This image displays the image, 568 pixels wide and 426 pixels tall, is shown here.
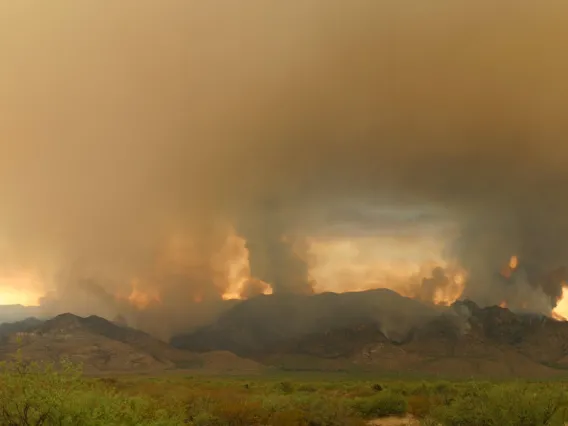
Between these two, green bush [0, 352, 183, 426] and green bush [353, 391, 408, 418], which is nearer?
green bush [0, 352, 183, 426]

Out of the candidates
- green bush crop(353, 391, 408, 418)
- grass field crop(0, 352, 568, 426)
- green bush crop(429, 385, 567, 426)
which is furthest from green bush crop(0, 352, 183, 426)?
green bush crop(353, 391, 408, 418)

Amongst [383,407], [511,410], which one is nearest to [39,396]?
[511,410]

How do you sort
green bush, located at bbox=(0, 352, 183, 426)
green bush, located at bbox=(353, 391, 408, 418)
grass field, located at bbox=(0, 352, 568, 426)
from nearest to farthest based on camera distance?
green bush, located at bbox=(0, 352, 183, 426) → grass field, located at bbox=(0, 352, 568, 426) → green bush, located at bbox=(353, 391, 408, 418)

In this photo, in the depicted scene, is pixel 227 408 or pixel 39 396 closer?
pixel 39 396

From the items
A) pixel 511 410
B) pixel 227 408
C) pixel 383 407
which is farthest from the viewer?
pixel 383 407

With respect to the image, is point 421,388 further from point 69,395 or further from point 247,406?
point 69,395

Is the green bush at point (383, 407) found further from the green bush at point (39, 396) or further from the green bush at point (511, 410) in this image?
the green bush at point (39, 396)

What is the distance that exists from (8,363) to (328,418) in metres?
32.0

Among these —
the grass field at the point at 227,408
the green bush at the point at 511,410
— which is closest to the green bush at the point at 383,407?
the grass field at the point at 227,408

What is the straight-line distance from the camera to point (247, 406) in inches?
2042

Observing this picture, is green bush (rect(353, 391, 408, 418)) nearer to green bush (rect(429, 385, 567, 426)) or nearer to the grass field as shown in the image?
the grass field

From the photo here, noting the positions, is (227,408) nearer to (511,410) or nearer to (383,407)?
(383,407)

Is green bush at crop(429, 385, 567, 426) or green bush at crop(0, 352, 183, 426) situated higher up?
green bush at crop(0, 352, 183, 426)

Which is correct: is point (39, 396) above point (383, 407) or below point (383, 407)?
above
